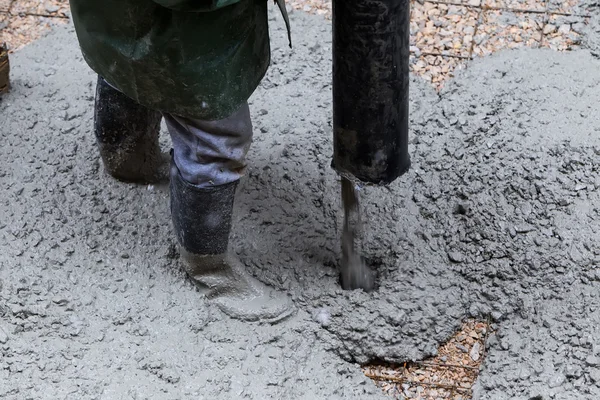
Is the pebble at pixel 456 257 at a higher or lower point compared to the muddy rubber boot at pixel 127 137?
lower

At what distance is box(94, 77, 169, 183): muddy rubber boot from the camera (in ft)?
8.23

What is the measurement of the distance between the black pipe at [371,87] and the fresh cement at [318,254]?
44cm

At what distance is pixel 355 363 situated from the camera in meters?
2.45

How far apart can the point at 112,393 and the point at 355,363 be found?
64 centimetres

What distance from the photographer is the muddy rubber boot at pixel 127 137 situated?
2508mm

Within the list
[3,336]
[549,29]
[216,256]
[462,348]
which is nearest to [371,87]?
[216,256]

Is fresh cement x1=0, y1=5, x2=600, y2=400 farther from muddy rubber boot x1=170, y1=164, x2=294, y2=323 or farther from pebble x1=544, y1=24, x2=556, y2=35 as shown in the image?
pebble x1=544, y1=24, x2=556, y2=35

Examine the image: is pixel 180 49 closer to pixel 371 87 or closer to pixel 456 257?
pixel 371 87

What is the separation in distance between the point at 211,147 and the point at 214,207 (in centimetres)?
19

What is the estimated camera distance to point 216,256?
7.88ft

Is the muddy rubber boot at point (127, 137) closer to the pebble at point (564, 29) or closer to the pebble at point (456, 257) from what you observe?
the pebble at point (456, 257)

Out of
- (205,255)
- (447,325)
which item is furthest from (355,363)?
(205,255)

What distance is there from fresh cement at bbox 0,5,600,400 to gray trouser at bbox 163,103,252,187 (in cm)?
40

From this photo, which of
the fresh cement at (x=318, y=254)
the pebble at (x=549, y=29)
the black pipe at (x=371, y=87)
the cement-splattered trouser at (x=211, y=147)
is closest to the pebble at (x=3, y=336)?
the fresh cement at (x=318, y=254)
